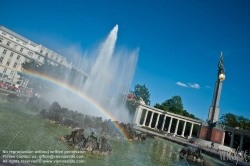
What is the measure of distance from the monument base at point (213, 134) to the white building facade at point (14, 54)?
45288 millimetres

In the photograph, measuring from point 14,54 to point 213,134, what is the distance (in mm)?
73561

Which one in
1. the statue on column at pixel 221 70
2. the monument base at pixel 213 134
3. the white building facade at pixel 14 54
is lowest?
the monument base at pixel 213 134

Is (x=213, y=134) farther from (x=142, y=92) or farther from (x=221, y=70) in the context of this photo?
(x=142, y=92)

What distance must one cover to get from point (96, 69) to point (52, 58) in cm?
5047

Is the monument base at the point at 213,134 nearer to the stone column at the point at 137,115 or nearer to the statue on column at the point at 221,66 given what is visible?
the statue on column at the point at 221,66

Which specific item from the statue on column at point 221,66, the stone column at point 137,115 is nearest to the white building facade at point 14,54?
the stone column at point 137,115

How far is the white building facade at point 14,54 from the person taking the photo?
63.2 m

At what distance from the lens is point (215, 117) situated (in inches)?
2056

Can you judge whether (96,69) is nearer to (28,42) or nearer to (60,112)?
(60,112)

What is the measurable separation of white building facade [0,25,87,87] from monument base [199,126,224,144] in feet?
149

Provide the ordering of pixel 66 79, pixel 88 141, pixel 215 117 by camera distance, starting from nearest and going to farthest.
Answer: pixel 88 141 → pixel 66 79 → pixel 215 117

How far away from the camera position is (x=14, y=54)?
2623 inches

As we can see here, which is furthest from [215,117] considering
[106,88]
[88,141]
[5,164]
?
[5,164]

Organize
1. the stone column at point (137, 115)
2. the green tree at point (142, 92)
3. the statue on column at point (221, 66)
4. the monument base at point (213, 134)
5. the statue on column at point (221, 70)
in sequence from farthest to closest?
the green tree at point (142, 92) < the stone column at point (137, 115) < the statue on column at point (221, 66) < the statue on column at point (221, 70) < the monument base at point (213, 134)
